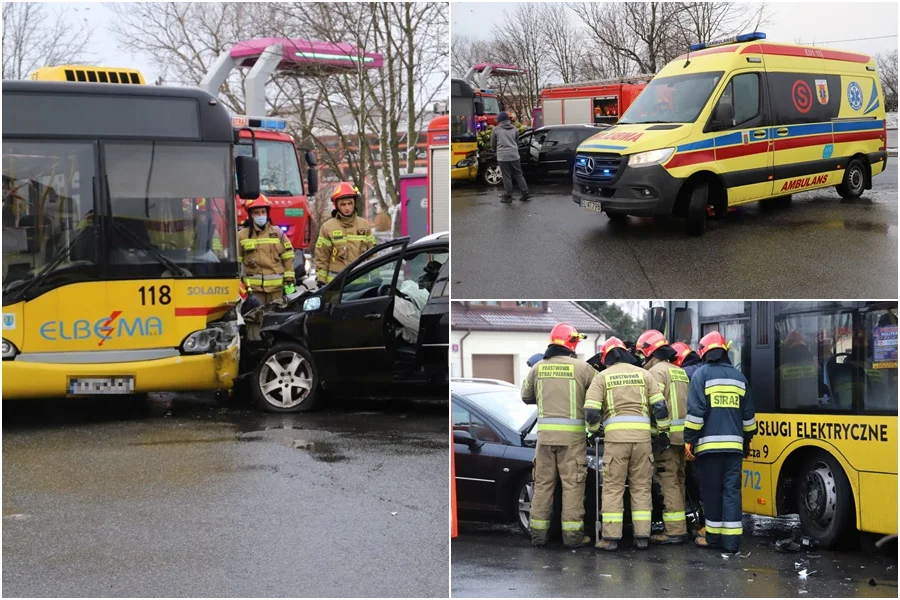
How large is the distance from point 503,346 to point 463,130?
2908 millimetres

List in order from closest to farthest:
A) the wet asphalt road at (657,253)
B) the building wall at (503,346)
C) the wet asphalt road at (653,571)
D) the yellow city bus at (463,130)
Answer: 1. the wet asphalt road at (653,571)
2. the building wall at (503,346)
3. the yellow city bus at (463,130)
4. the wet asphalt road at (657,253)

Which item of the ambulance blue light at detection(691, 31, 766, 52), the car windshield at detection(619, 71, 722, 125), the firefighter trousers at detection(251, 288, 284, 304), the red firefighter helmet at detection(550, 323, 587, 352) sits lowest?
the red firefighter helmet at detection(550, 323, 587, 352)

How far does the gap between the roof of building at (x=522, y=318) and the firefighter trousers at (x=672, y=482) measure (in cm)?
115

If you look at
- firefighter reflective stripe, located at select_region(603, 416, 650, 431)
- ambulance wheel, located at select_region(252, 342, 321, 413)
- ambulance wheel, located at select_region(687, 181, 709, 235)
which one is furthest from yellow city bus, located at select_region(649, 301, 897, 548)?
ambulance wheel, located at select_region(252, 342, 321, 413)

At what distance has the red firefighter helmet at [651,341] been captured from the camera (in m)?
6.76

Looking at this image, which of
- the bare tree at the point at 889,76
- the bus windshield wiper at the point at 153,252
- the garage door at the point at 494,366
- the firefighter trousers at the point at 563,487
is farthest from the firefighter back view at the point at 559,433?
the bus windshield wiper at the point at 153,252

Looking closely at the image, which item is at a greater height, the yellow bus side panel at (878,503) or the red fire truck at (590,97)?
the red fire truck at (590,97)

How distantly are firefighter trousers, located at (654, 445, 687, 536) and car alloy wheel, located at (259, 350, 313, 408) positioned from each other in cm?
395

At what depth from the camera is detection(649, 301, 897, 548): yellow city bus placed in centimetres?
595

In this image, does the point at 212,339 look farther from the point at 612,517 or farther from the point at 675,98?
the point at 675,98

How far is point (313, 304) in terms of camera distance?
965cm

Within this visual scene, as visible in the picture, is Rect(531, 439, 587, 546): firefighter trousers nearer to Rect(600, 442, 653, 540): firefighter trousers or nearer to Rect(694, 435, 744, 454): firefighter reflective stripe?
Rect(600, 442, 653, 540): firefighter trousers

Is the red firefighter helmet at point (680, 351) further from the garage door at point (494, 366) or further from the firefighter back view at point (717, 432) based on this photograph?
the garage door at point (494, 366)

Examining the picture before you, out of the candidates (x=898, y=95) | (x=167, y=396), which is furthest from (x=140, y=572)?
(x=898, y=95)
